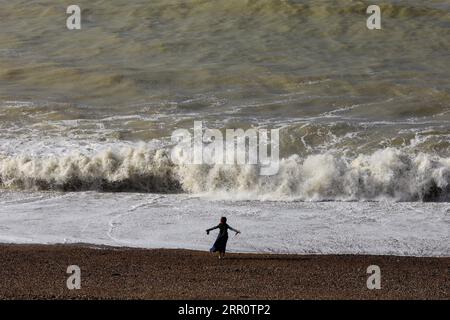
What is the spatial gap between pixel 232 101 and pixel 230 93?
0.72 metres

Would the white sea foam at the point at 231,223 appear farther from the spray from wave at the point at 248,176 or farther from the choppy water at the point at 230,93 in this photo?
the choppy water at the point at 230,93

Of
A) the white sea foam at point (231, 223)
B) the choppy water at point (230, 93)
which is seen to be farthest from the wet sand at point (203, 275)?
the choppy water at point (230, 93)

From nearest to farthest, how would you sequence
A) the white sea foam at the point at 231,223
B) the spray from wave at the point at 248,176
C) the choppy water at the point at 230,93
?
the white sea foam at the point at 231,223, the spray from wave at the point at 248,176, the choppy water at the point at 230,93

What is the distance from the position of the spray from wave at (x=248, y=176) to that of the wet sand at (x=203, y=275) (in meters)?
3.87

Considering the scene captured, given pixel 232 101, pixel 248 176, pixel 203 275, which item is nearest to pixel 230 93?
pixel 232 101

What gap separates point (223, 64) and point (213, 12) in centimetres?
638

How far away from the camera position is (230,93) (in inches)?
873

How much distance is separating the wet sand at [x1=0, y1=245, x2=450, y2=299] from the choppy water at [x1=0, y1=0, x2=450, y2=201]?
4136mm

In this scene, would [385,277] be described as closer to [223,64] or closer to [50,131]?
[50,131]

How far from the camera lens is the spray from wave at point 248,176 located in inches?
629

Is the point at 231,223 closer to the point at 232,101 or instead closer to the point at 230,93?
the point at 232,101

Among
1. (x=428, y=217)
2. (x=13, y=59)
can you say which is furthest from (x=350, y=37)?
(x=428, y=217)

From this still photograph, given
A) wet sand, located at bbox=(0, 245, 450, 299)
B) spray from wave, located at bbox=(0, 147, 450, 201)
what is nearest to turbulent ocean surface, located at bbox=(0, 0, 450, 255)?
spray from wave, located at bbox=(0, 147, 450, 201)

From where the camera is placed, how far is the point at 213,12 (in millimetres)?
30516
